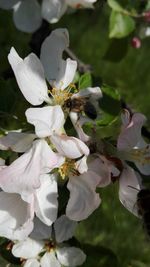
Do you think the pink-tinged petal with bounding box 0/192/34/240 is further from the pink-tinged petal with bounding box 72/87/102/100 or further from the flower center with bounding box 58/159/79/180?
the pink-tinged petal with bounding box 72/87/102/100

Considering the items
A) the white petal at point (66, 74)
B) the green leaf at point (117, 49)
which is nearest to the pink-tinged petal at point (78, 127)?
the white petal at point (66, 74)

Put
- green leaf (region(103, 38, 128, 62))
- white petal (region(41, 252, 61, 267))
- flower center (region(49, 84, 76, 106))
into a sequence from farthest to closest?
green leaf (region(103, 38, 128, 62)) < white petal (region(41, 252, 61, 267)) < flower center (region(49, 84, 76, 106))

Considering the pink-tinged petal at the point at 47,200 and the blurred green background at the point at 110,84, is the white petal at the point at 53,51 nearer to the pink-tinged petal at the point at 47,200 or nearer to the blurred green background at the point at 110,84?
the blurred green background at the point at 110,84

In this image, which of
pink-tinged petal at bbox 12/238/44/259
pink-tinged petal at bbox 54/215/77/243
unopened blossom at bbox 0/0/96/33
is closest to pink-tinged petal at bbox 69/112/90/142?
pink-tinged petal at bbox 54/215/77/243

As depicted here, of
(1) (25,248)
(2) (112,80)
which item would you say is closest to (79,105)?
(1) (25,248)

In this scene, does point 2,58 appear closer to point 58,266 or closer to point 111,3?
point 111,3

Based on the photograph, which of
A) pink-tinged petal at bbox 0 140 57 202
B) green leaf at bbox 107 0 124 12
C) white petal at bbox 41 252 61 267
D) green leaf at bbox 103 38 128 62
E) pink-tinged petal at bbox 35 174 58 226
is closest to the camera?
pink-tinged petal at bbox 0 140 57 202

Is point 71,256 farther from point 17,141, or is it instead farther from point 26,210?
point 17,141

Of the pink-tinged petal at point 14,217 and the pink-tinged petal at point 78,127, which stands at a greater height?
the pink-tinged petal at point 78,127
